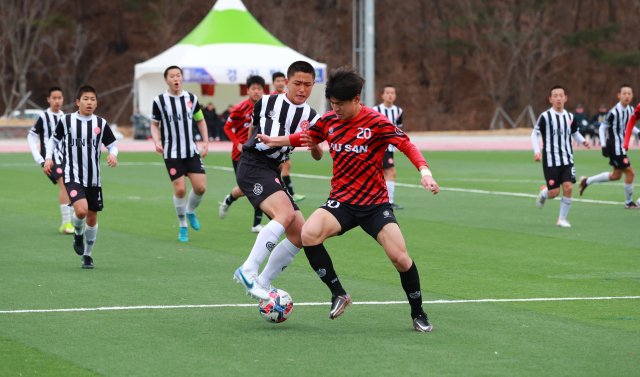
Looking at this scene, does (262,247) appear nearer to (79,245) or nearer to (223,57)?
(79,245)

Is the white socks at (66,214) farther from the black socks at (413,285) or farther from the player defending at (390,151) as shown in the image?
the black socks at (413,285)

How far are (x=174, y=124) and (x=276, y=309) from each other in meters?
4.95

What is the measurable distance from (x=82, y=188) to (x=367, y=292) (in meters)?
3.25

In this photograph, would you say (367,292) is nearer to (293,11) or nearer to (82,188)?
(82,188)

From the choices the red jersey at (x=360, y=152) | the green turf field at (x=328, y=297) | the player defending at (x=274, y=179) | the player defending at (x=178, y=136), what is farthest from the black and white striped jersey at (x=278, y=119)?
the player defending at (x=178, y=136)

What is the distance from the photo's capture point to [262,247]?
6453 mm

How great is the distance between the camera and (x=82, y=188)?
866 cm

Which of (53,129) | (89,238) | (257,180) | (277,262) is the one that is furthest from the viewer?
(53,129)

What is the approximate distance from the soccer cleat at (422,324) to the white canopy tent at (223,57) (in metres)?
29.1

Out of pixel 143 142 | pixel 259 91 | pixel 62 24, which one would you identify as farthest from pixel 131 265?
pixel 62 24

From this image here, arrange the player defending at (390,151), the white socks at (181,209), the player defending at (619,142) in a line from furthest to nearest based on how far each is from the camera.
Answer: the player defending at (619,142) < the player defending at (390,151) < the white socks at (181,209)

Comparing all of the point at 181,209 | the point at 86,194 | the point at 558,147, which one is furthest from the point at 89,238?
the point at 558,147

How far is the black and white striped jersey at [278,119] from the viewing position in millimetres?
7098

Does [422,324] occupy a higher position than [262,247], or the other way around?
[262,247]
